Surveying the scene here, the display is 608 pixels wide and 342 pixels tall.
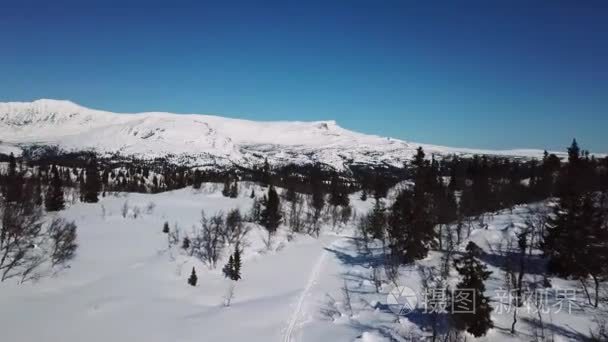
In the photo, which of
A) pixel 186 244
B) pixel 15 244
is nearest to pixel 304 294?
pixel 186 244

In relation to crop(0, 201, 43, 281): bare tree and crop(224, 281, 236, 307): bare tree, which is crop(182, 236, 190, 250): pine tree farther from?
crop(0, 201, 43, 281): bare tree

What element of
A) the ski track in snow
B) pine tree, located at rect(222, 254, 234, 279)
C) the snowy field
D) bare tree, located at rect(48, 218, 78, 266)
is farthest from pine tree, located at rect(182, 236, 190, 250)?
the ski track in snow

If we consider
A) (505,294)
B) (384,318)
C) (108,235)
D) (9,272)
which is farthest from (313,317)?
(108,235)

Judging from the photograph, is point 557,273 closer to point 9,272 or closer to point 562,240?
point 562,240

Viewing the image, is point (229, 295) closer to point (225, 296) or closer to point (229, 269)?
point (225, 296)

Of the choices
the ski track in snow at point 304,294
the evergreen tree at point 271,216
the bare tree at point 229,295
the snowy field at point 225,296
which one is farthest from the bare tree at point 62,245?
the evergreen tree at point 271,216

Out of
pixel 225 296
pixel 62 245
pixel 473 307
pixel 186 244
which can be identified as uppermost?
pixel 473 307
